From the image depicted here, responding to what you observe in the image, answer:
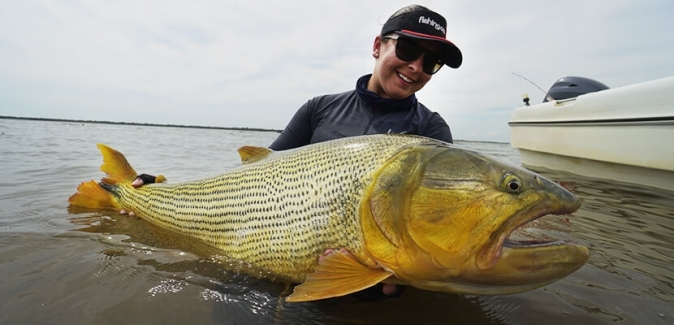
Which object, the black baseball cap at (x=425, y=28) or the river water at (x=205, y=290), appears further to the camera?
the black baseball cap at (x=425, y=28)

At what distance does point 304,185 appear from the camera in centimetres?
237

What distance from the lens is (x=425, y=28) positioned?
3080 mm

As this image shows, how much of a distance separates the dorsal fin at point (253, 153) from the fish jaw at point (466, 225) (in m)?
1.43

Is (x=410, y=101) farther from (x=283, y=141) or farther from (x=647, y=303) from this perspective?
(x=647, y=303)

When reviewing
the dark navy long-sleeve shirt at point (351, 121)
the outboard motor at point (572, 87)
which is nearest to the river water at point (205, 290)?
the dark navy long-sleeve shirt at point (351, 121)

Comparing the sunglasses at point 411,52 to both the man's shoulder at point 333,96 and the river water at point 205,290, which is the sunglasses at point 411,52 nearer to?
the man's shoulder at point 333,96

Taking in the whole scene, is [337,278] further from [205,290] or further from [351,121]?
[351,121]

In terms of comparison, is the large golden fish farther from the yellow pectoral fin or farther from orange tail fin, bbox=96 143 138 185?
orange tail fin, bbox=96 143 138 185

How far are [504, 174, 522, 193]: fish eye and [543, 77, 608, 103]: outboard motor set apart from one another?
972cm

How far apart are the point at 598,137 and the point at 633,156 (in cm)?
101

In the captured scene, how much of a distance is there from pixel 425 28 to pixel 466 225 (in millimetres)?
2049

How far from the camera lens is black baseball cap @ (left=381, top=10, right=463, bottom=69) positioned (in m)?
3.07

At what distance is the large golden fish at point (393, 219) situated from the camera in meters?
1.66

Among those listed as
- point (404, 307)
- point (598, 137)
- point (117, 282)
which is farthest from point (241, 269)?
point (598, 137)
